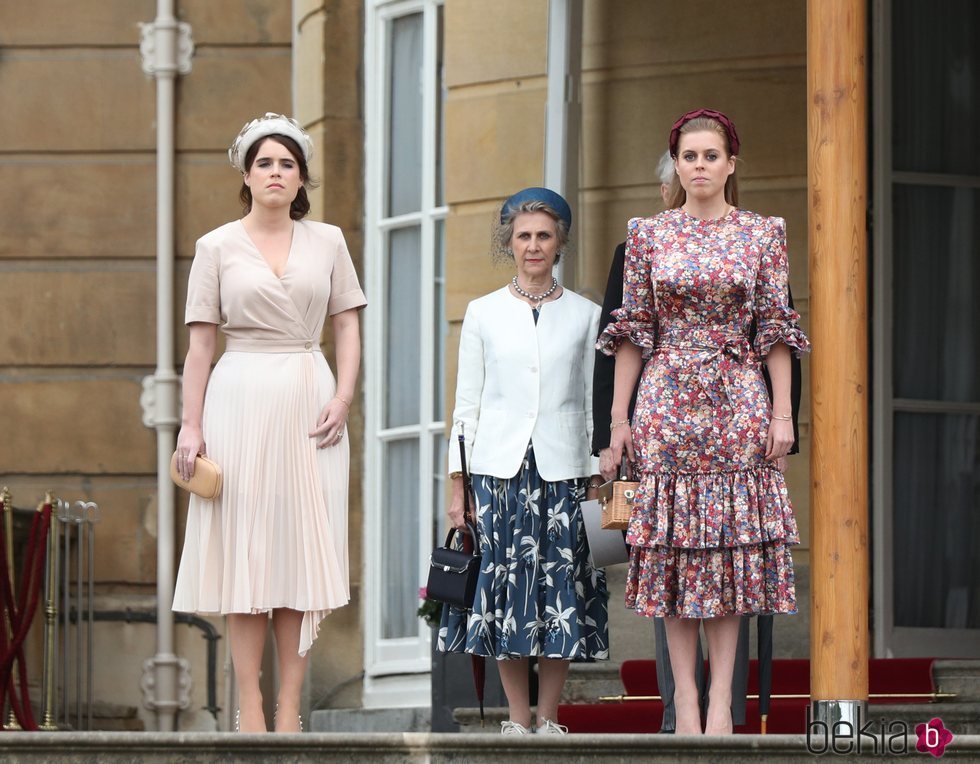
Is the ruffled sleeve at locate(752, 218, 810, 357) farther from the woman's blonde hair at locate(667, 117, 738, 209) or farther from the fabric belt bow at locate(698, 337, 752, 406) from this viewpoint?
the woman's blonde hair at locate(667, 117, 738, 209)

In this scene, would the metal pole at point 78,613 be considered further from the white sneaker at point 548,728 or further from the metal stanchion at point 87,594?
the white sneaker at point 548,728

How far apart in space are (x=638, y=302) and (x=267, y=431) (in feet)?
3.36

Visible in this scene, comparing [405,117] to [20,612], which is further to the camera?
[405,117]

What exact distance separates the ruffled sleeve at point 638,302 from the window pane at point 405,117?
11.4 feet

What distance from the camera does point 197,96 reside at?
9.98 meters

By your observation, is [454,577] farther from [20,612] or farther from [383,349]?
[20,612]

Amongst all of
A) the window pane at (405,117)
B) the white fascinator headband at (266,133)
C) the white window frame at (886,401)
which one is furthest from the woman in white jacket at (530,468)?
the window pane at (405,117)

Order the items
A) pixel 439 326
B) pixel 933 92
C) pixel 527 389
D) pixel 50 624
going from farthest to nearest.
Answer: pixel 50 624
pixel 439 326
pixel 933 92
pixel 527 389

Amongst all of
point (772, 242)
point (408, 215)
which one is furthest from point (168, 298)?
point (772, 242)

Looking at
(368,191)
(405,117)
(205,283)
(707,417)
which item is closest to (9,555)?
(368,191)

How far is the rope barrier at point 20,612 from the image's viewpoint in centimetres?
835

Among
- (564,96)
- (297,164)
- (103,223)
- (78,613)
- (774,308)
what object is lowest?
(78,613)

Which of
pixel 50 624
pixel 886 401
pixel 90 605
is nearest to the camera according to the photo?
pixel 886 401

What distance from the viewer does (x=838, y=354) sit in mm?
5398
